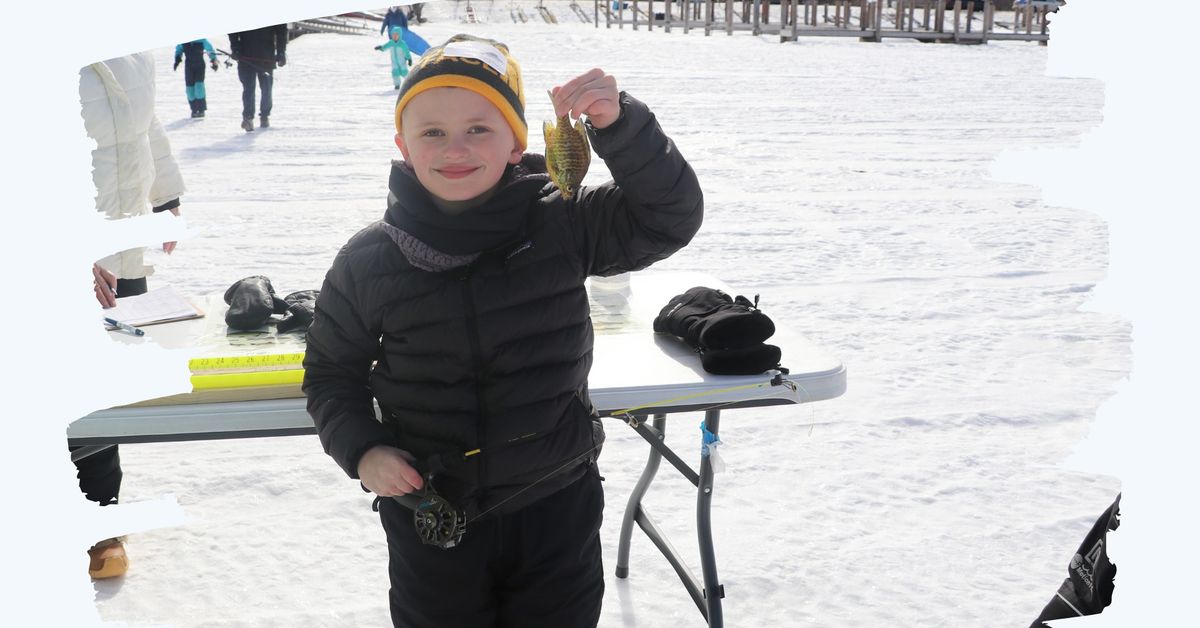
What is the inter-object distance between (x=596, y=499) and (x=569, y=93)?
84 centimetres

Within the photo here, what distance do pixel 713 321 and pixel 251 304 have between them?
3.92 ft

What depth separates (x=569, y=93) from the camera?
5.44 feet

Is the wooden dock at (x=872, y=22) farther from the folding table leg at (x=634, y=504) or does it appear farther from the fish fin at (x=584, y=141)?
the fish fin at (x=584, y=141)

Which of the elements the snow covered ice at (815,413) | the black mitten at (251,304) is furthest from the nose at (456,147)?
the snow covered ice at (815,413)

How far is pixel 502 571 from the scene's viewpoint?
1.95m

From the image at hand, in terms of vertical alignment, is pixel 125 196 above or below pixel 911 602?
above

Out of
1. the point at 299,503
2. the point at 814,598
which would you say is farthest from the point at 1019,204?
the point at 299,503

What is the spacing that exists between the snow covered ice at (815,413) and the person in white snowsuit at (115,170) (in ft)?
0.94

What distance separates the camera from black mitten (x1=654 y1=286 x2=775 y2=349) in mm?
2404

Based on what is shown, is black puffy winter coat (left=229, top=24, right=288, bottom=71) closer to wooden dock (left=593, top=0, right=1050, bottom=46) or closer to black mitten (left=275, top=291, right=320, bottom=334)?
black mitten (left=275, top=291, right=320, bottom=334)

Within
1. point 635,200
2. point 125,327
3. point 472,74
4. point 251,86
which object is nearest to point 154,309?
point 125,327

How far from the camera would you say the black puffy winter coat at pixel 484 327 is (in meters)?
1.82

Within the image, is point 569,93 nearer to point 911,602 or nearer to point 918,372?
point 911,602

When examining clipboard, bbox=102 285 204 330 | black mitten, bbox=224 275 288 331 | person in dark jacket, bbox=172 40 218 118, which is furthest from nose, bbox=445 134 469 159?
person in dark jacket, bbox=172 40 218 118
